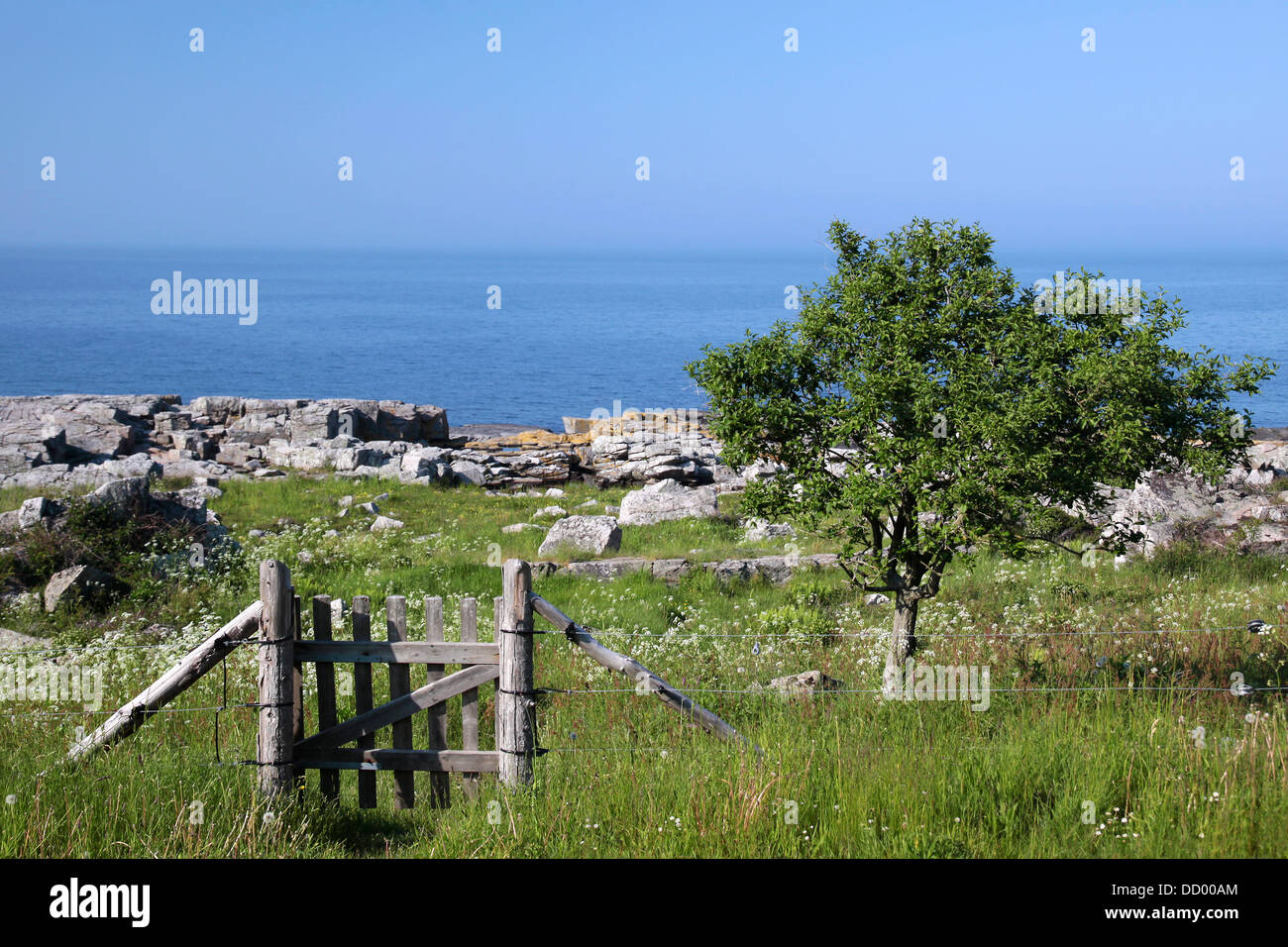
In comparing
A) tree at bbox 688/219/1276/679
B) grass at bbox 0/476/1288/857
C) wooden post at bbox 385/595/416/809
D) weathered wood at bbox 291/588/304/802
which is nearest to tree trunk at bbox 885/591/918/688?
tree at bbox 688/219/1276/679

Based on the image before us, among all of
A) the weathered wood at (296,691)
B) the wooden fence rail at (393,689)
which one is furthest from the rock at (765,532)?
the weathered wood at (296,691)

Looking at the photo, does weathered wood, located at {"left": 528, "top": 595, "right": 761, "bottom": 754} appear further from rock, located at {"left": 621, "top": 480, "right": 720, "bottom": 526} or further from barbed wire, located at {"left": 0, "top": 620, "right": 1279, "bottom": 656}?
rock, located at {"left": 621, "top": 480, "right": 720, "bottom": 526}

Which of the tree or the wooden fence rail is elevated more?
the tree

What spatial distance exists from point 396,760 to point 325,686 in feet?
2.92

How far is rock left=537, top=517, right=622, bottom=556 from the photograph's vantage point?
849 inches

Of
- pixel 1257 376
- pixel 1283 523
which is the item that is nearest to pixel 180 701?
pixel 1257 376

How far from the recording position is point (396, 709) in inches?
322

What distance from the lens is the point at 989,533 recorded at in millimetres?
9422

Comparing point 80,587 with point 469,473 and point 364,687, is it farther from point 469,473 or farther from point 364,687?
point 469,473

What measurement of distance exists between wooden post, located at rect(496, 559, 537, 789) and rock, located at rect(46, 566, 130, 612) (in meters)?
11.7

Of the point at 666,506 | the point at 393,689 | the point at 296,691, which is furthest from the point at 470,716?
the point at 666,506

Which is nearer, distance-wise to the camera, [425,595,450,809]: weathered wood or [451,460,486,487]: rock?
[425,595,450,809]: weathered wood

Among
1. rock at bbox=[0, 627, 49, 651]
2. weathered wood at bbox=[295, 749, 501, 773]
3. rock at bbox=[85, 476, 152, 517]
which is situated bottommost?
rock at bbox=[0, 627, 49, 651]
